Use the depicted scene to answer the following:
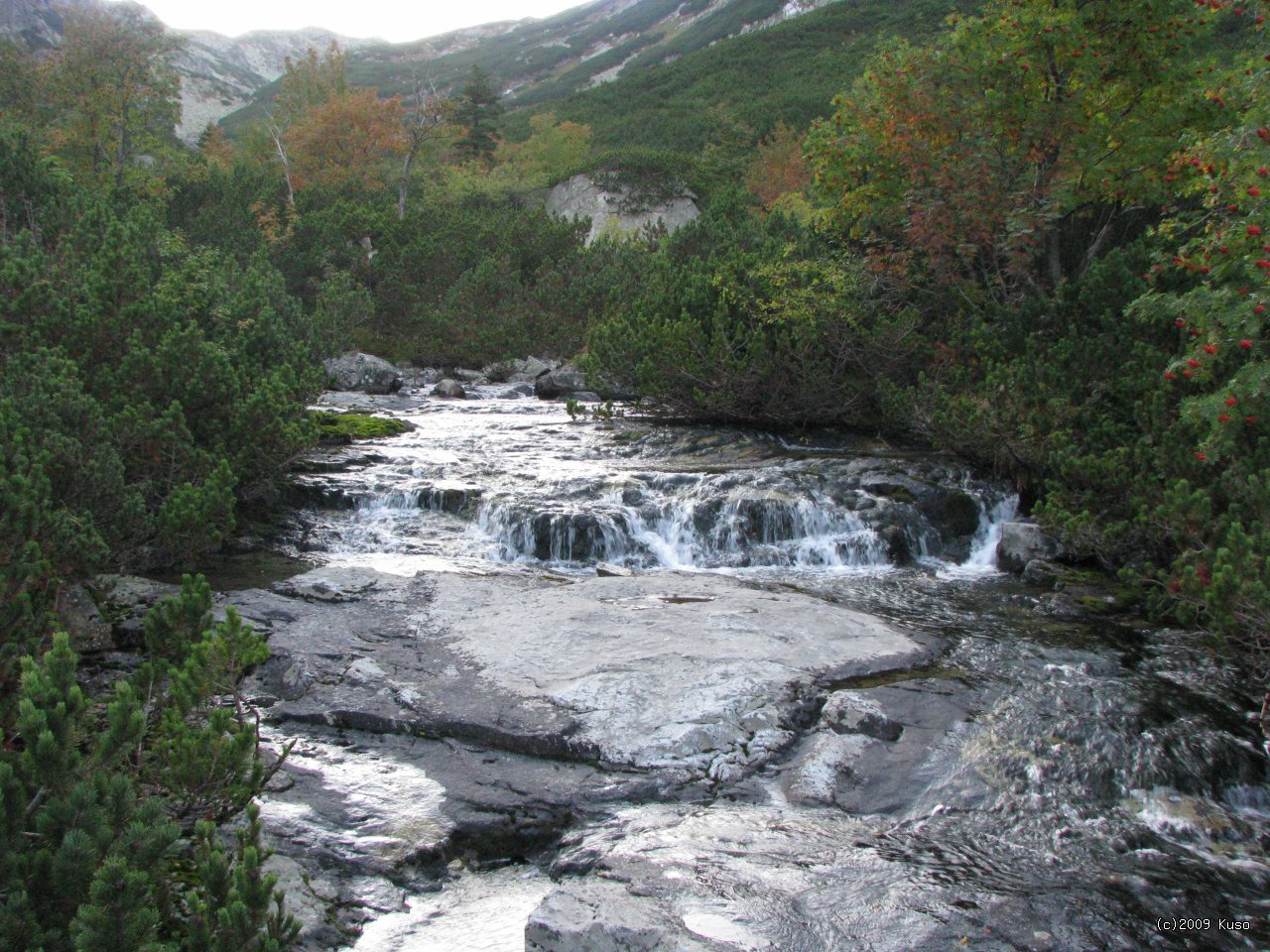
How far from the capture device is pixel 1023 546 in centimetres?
1035

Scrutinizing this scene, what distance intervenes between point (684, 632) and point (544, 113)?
68.0m

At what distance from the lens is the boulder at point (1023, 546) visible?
402 inches

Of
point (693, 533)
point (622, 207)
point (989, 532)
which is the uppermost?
point (622, 207)

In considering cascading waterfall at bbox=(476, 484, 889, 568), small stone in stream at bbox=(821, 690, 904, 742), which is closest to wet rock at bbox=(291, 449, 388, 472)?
cascading waterfall at bbox=(476, 484, 889, 568)

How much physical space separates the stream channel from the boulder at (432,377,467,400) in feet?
49.9

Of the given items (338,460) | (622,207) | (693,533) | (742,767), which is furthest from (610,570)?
(622,207)

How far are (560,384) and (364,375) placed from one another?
242 inches

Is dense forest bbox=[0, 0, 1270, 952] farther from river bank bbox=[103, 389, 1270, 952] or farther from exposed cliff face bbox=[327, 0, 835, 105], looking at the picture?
exposed cliff face bbox=[327, 0, 835, 105]

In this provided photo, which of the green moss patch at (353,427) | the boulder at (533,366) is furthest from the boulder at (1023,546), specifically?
the boulder at (533,366)

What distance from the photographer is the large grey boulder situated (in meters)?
25.6

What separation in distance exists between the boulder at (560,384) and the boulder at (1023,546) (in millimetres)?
15637

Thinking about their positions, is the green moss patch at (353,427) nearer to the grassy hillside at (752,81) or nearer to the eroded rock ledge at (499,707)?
the eroded rock ledge at (499,707)

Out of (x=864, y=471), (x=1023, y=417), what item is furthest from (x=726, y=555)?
(x=1023, y=417)

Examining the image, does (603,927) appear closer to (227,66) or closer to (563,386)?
(563,386)
